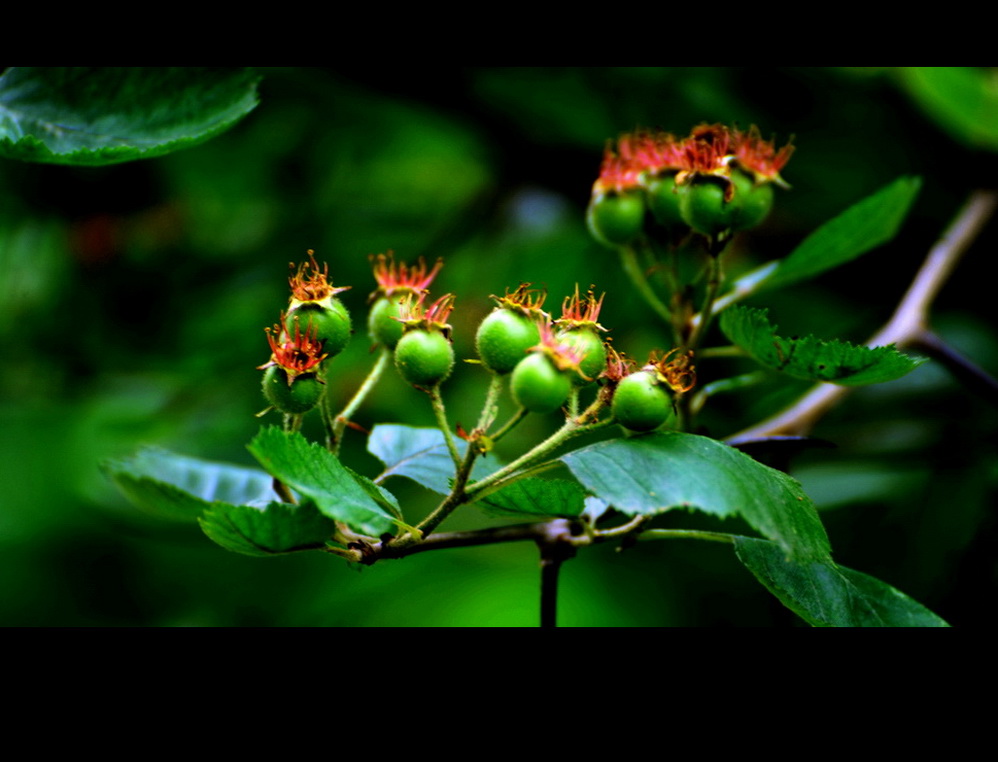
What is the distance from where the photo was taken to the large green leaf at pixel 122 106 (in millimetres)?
950

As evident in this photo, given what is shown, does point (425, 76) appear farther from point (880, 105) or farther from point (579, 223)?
point (880, 105)

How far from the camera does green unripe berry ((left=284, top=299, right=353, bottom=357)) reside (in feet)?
2.67

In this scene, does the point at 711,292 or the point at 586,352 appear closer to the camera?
the point at 586,352

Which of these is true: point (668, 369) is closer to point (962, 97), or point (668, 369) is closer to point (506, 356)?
point (506, 356)

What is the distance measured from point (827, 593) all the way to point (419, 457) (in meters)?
0.43

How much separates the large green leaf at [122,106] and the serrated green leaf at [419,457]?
370mm

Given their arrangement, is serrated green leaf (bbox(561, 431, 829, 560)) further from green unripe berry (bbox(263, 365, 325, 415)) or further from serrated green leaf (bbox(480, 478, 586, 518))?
green unripe berry (bbox(263, 365, 325, 415))

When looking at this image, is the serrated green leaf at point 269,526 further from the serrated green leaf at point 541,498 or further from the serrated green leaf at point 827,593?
the serrated green leaf at point 827,593

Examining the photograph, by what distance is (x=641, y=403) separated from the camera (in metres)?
0.75

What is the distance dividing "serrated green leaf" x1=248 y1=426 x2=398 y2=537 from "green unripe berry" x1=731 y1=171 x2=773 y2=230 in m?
0.53

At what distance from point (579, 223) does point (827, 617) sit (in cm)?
149

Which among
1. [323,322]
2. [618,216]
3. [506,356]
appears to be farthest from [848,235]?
[323,322]

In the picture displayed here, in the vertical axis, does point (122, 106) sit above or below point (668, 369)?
above

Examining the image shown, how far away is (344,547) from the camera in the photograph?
2.53 feet
